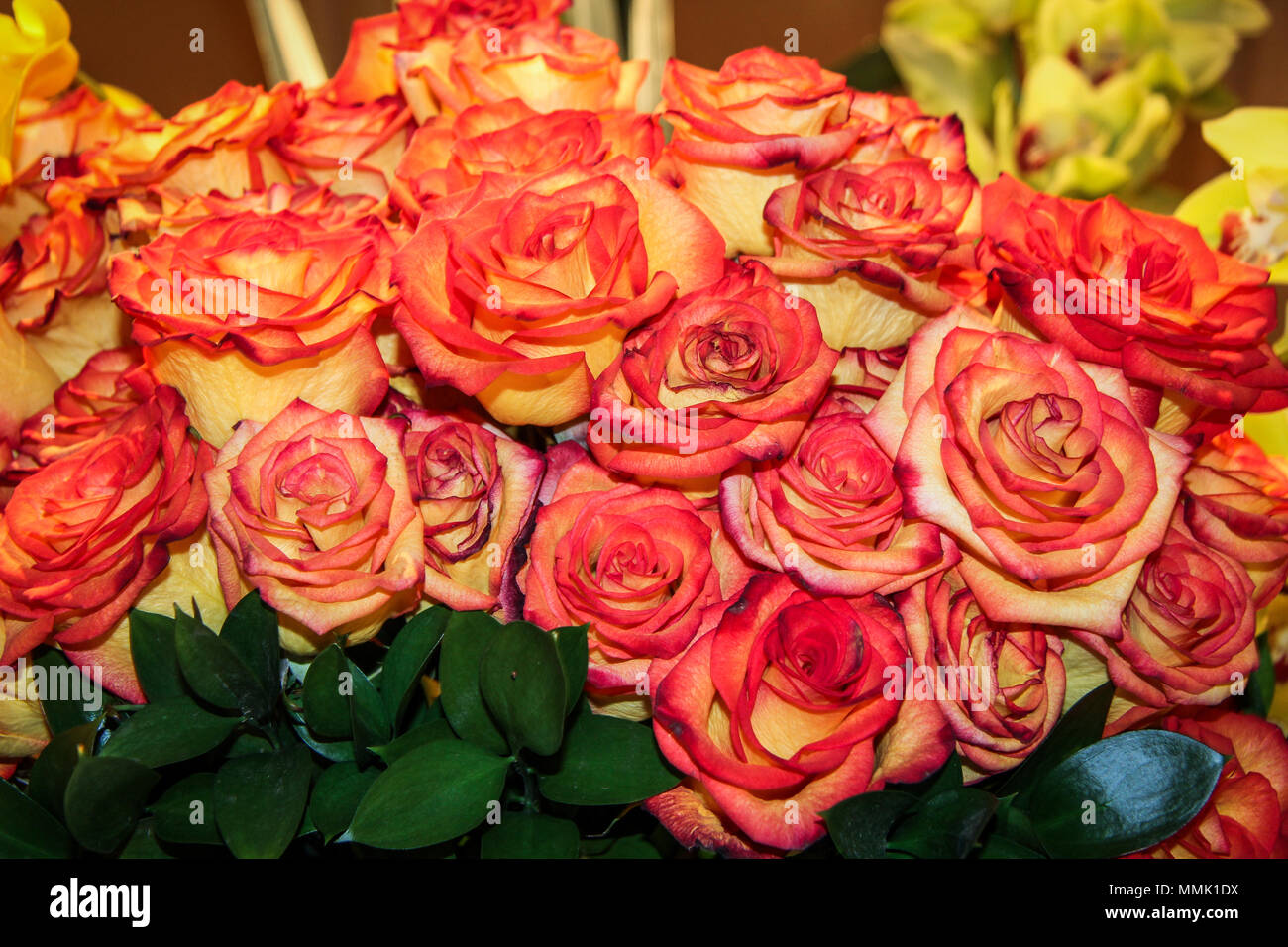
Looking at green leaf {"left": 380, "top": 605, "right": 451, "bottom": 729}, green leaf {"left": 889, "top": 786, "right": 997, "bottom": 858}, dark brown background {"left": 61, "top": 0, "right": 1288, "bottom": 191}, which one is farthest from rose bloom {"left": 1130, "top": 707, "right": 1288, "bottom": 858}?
dark brown background {"left": 61, "top": 0, "right": 1288, "bottom": 191}

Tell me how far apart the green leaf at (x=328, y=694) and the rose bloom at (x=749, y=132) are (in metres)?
0.30

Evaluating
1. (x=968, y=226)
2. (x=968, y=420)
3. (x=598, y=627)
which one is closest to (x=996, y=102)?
(x=968, y=226)

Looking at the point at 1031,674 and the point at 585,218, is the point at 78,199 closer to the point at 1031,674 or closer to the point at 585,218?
the point at 585,218

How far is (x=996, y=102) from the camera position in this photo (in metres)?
0.82

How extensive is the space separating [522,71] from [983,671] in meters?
0.41

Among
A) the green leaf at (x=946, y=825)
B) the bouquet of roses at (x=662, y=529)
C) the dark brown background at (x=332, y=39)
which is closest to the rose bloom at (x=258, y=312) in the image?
the bouquet of roses at (x=662, y=529)

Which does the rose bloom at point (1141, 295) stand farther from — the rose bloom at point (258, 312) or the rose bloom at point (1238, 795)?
the rose bloom at point (258, 312)

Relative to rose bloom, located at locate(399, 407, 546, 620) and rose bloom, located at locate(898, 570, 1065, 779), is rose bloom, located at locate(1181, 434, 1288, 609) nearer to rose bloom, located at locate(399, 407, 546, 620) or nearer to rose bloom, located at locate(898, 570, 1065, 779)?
rose bloom, located at locate(898, 570, 1065, 779)

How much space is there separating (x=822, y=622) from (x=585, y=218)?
0.67 feet

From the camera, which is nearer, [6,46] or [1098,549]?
[1098,549]

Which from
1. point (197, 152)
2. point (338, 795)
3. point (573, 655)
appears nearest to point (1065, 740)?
point (573, 655)

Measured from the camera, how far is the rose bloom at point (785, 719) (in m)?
0.42

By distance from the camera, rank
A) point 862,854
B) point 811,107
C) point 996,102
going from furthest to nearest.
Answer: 1. point 996,102
2. point 811,107
3. point 862,854

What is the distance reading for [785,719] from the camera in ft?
1.46
